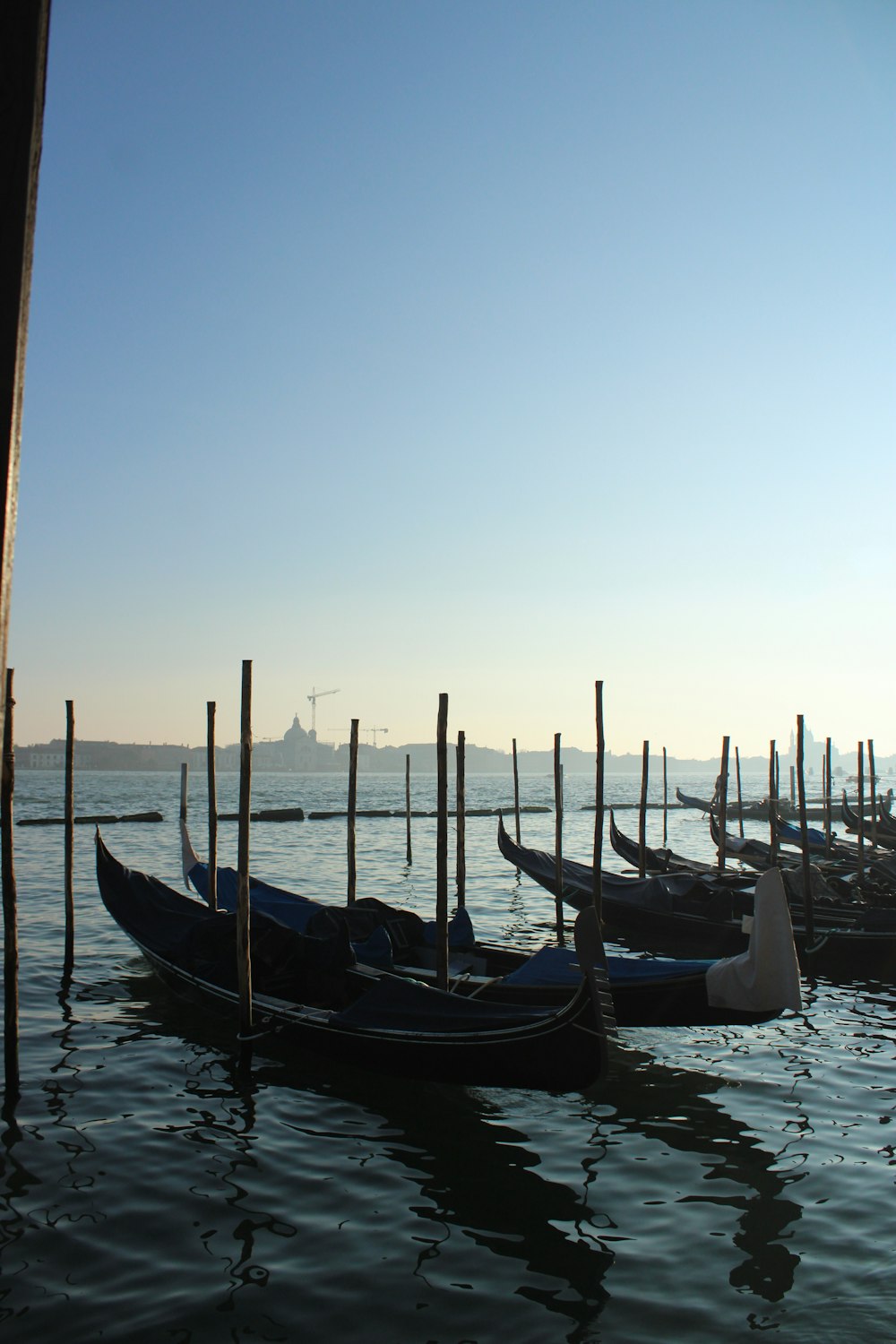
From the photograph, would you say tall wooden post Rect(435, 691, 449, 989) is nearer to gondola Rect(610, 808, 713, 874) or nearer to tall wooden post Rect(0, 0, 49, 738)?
tall wooden post Rect(0, 0, 49, 738)

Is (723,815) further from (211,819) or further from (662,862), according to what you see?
(211,819)

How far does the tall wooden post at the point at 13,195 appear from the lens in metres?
1.26

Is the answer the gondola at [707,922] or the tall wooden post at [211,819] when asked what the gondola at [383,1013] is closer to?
the tall wooden post at [211,819]

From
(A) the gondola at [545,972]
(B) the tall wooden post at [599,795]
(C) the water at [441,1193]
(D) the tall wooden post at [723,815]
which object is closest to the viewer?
(C) the water at [441,1193]

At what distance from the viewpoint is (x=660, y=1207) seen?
4.90 metres

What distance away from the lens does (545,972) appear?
23.8ft

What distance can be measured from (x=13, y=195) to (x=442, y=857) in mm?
7643

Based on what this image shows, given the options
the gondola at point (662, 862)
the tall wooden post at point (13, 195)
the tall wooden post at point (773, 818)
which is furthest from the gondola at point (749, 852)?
the tall wooden post at point (13, 195)

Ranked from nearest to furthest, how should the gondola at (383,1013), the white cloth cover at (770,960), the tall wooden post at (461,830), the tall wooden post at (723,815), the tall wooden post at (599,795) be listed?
1. the gondola at (383,1013)
2. the white cloth cover at (770,960)
3. the tall wooden post at (599,795)
4. the tall wooden post at (461,830)
5. the tall wooden post at (723,815)

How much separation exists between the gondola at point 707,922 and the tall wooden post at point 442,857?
3594mm

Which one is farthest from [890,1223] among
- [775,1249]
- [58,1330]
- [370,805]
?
[370,805]

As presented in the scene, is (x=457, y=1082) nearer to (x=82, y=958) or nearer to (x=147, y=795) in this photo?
(x=82, y=958)

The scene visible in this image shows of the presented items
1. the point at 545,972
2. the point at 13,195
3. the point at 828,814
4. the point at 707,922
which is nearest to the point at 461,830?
the point at 707,922

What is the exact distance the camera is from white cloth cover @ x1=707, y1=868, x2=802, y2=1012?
6160mm
